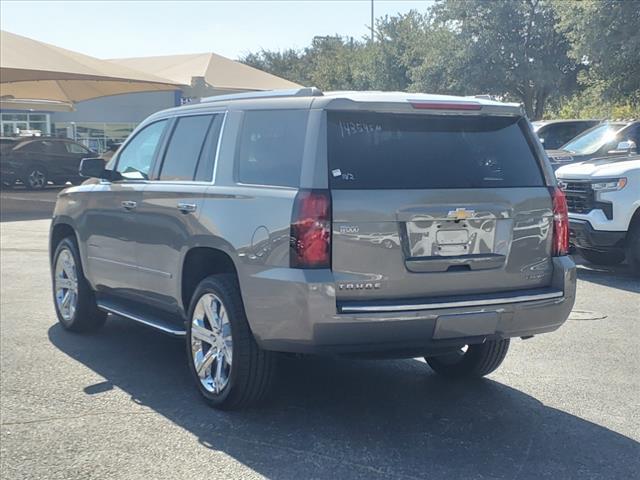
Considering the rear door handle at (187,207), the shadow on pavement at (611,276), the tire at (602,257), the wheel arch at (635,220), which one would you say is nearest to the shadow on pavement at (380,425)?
the rear door handle at (187,207)

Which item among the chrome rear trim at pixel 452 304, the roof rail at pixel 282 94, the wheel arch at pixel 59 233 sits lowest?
the wheel arch at pixel 59 233

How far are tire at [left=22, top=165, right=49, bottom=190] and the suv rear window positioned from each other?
23443 millimetres

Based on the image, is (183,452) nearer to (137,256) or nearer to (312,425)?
(312,425)

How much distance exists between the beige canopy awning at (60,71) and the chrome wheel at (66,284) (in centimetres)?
1578

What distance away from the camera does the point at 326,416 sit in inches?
211

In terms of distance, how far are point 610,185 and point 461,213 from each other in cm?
610

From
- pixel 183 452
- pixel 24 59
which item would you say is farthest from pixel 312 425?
pixel 24 59

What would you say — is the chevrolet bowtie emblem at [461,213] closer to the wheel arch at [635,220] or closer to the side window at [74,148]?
the wheel arch at [635,220]

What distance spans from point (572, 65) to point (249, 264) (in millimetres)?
26017

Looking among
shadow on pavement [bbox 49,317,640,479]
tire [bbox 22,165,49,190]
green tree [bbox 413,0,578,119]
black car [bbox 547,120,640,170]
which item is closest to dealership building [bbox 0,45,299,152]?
tire [bbox 22,165,49,190]

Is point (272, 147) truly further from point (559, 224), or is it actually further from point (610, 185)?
point (610, 185)

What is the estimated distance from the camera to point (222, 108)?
582 cm

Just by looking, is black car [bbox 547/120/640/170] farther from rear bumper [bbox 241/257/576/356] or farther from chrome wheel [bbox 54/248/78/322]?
rear bumper [bbox 241/257/576/356]

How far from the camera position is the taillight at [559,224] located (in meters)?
5.36
